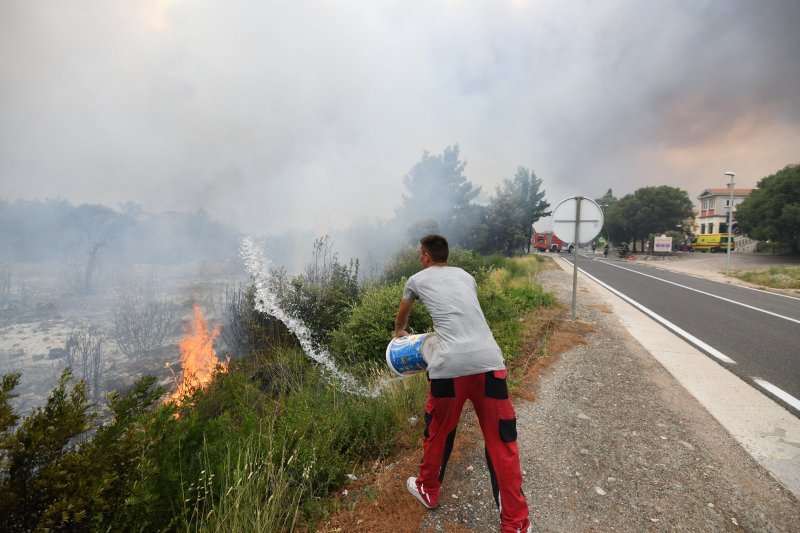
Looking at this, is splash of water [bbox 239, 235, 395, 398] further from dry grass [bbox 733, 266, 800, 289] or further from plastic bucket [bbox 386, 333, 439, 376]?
dry grass [bbox 733, 266, 800, 289]

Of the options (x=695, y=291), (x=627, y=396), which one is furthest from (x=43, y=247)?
(x=695, y=291)

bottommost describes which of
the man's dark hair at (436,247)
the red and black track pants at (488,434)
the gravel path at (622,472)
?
the gravel path at (622,472)

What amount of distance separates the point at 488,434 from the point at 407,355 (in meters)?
0.60

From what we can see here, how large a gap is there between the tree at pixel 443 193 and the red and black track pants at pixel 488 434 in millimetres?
16650

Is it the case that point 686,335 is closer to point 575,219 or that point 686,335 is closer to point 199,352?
point 575,219

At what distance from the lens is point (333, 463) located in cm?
238

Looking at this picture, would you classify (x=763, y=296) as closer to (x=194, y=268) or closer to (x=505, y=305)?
(x=505, y=305)

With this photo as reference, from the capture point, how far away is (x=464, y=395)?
1.92m

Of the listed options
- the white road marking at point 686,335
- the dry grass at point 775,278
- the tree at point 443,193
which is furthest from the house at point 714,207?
the white road marking at point 686,335

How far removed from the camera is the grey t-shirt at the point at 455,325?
1859 mm

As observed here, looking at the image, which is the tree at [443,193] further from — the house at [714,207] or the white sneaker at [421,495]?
the house at [714,207]

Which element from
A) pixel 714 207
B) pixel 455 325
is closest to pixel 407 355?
pixel 455 325

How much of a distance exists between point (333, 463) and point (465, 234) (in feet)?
55.5

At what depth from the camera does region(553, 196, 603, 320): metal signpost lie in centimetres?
588
